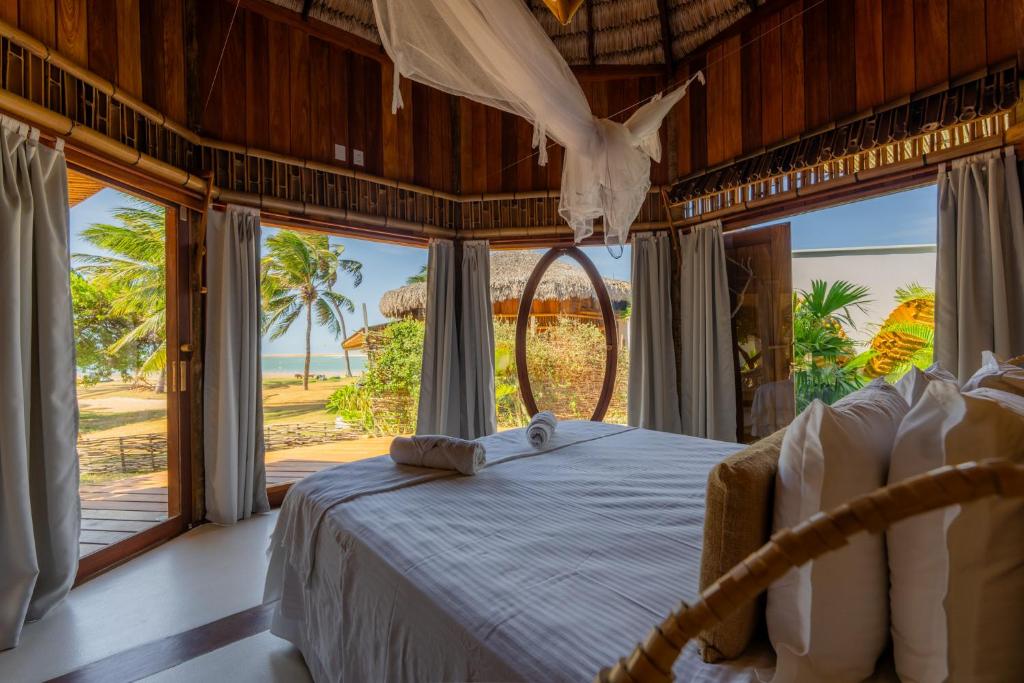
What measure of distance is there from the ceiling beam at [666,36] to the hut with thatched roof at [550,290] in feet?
5.32

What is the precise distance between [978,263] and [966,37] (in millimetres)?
1077

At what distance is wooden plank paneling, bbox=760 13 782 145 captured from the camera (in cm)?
311

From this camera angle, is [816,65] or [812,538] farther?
[816,65]

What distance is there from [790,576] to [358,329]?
15.7ft

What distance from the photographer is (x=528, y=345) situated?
13.8 ft

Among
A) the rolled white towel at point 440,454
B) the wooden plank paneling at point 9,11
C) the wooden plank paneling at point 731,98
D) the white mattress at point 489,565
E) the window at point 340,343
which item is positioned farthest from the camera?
the window at point 340,343

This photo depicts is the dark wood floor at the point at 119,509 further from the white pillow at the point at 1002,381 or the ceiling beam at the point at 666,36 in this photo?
the ceiling beam at the point at 666,36

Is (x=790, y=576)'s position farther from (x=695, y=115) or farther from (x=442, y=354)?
(x=695, y=115)

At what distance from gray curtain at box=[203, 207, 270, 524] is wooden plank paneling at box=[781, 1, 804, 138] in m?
3.39

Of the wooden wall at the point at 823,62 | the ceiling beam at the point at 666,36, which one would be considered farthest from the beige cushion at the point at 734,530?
the ceiling beam at the point at 666,36

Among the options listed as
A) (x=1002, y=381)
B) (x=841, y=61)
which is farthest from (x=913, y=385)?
(x=841, y=61)

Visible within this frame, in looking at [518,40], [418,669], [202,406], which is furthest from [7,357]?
[518,40]

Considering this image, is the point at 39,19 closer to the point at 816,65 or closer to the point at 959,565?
the point at 959,565

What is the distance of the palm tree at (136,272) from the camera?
96.1 inches
